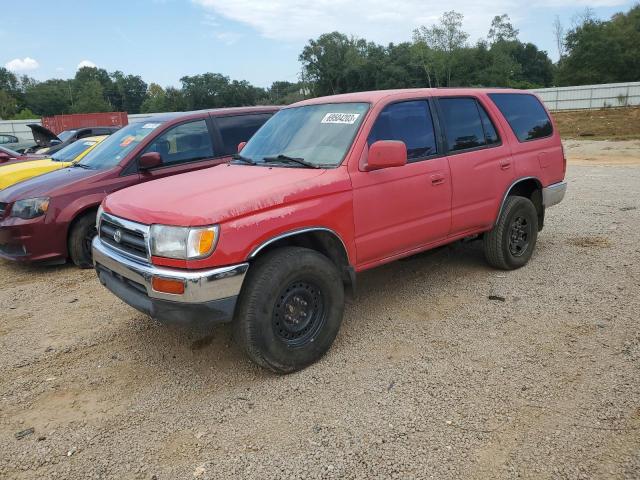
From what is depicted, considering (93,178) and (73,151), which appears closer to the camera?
(93,178)

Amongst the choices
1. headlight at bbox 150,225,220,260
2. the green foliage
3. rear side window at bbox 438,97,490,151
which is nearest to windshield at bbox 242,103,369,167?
rear side window at bbox 438,97,490,151

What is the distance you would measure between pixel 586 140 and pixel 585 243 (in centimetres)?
1901

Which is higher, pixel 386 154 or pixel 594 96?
pixel 594 96

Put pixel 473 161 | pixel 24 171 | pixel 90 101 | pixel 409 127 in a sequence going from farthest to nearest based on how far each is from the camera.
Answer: pixel 90 101, pixel 24 171, pixel 473 161, pixel 409 127

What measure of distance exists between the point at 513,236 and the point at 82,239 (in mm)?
4960

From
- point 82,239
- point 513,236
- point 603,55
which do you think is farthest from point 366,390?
point 603,55

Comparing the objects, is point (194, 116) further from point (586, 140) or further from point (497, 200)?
point (586, 140)

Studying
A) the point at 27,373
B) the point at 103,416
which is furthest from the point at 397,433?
the point at 27,373

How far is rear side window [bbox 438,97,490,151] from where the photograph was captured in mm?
4461

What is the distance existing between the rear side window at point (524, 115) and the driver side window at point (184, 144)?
11.7ft

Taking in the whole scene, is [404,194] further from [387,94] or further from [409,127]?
[387,94]

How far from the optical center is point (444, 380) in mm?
3242

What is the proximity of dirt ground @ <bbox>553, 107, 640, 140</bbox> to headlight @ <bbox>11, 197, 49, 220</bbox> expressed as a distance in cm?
2293

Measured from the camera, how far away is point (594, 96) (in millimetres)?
34719
